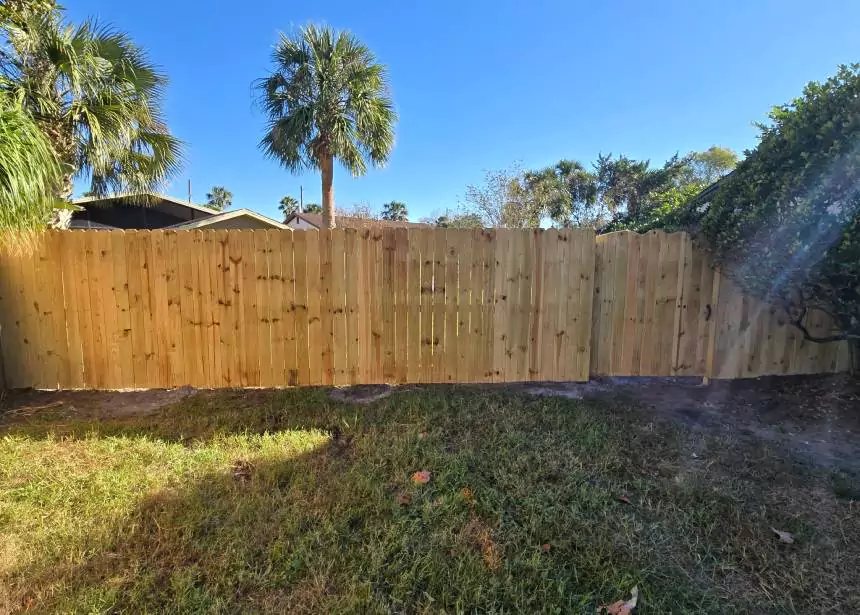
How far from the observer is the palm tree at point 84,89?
400 cm

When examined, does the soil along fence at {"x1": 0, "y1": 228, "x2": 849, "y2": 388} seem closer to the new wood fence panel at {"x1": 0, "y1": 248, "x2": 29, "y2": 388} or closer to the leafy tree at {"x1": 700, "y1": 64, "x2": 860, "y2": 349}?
the new wood fence panel at {"x1": 0, "y1": 248, "x2": 29, "y2": 388}

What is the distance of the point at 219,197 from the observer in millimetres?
37312

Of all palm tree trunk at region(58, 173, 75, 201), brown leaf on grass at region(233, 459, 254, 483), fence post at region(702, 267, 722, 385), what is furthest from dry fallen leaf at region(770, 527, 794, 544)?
palm tree trunk at region(58, 173, 75, 201)

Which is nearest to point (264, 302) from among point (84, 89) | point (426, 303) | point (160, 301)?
point (160, 301)

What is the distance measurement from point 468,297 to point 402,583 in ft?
8.64

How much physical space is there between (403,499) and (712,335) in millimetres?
3627

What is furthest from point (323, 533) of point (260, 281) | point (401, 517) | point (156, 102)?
point (156, 102)

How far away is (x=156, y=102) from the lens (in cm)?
525

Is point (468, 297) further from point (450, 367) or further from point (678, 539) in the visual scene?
point (678, 539)

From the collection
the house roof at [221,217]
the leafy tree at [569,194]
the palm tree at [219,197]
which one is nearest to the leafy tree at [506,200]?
the leafy tree at [569,194]

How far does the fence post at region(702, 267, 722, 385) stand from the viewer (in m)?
4.04

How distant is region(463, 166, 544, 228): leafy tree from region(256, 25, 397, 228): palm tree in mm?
5404

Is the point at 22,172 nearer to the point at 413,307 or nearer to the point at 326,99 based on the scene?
the point at 413,307

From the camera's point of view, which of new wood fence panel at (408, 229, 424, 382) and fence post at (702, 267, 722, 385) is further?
fence post at (702, 267, 722, 385)
